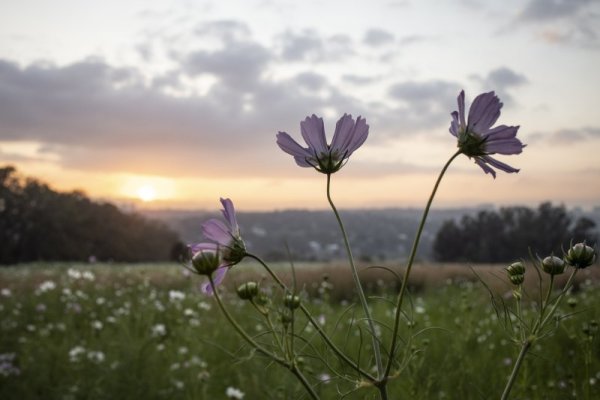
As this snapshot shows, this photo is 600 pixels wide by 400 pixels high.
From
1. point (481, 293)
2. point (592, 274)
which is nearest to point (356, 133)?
point (481, 293)

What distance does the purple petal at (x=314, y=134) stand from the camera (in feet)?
3.28

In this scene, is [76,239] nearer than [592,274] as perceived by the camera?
No

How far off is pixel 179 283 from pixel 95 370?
6095mm

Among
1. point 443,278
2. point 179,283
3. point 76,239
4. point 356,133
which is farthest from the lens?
point 76,239

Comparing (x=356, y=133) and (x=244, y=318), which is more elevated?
(x=356, y=133)

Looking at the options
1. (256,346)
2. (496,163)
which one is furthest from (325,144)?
(256,346)

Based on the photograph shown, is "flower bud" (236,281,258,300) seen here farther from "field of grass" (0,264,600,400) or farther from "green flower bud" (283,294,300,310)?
"field of grass" (0,264,600,400)

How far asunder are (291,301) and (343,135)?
1.16 feet

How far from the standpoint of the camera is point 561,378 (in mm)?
2914

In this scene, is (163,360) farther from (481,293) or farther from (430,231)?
(430,231)

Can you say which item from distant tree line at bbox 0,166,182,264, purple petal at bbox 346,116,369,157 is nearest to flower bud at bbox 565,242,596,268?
purple petal at bbox 346,116,369,157

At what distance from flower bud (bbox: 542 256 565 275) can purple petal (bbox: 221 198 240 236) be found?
1.80ft

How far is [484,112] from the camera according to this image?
3.18 feet

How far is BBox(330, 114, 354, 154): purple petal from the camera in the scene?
994mm
